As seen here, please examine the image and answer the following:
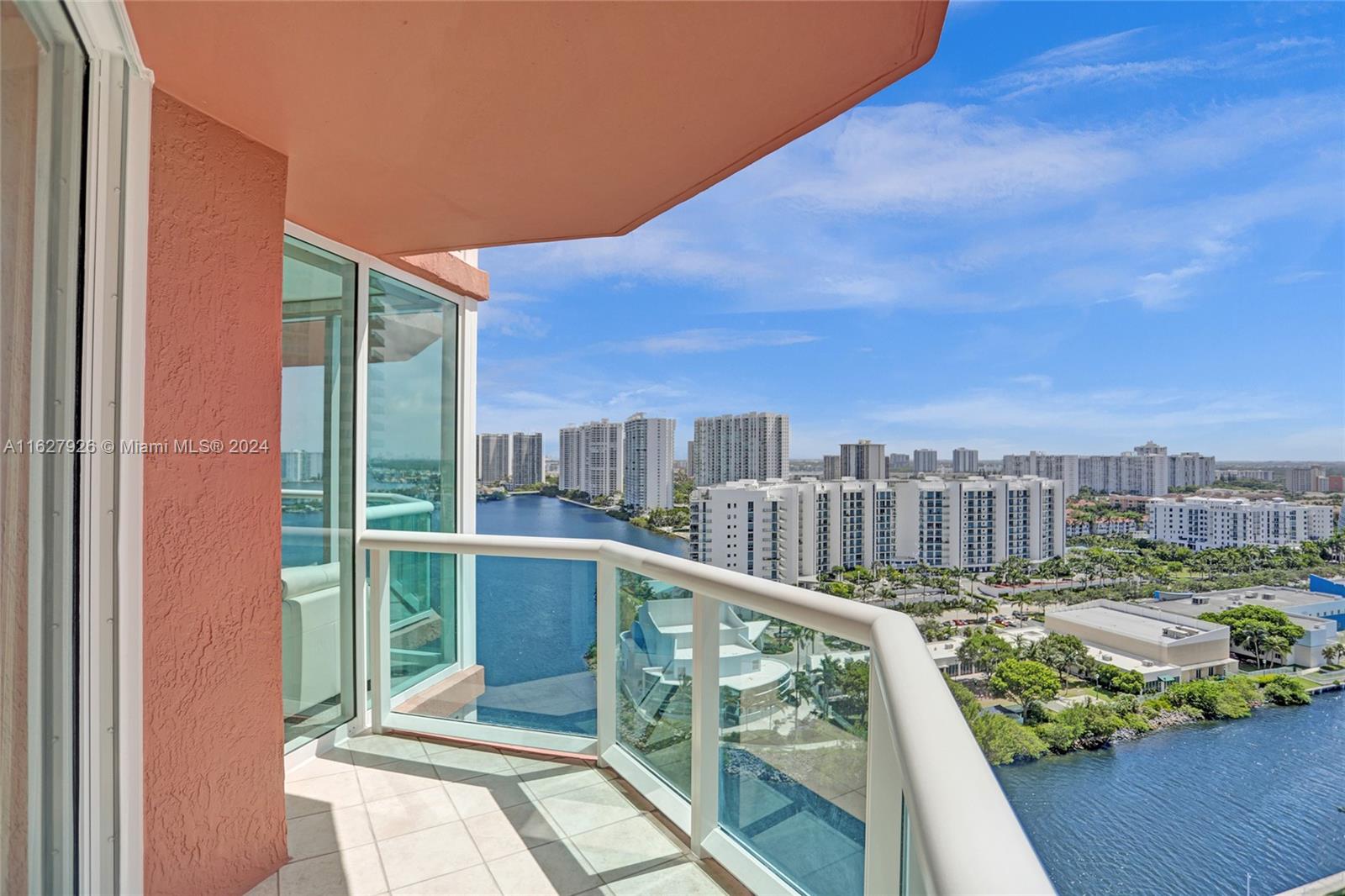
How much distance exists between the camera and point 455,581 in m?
3.52

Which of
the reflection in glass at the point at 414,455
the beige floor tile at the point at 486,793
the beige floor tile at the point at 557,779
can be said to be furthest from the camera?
the reflection in glass at the point at 414,455

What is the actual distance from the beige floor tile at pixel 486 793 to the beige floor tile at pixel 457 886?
15.1 inches

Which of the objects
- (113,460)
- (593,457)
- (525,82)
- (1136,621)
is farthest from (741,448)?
(113,460)

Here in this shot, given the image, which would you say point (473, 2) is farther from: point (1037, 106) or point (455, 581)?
point (1037, 106)

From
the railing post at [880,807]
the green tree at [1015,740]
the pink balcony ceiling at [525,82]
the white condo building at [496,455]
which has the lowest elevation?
the green tree at [1015,740]

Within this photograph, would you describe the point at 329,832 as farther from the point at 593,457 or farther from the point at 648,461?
the point at 593,457

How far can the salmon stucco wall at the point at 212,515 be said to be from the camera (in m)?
1.87

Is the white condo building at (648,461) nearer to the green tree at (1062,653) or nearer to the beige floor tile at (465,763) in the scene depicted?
the green tree at (1062,653)

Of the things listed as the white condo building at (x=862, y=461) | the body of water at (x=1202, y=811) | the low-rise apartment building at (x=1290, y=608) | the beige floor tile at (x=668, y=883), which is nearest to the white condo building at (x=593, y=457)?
the white condo building at (x=862, y=461)

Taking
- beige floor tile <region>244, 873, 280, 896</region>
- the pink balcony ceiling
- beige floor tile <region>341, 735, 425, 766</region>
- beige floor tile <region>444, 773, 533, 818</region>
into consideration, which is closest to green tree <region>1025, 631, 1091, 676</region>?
beige floor tile <region>444, 773, 533, 818</region>

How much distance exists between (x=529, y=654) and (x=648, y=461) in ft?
47.5

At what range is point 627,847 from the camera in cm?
239

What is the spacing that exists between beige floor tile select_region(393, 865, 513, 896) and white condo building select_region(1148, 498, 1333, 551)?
16.7 m

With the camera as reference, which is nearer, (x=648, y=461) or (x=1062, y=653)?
(x=1062, y=653)
